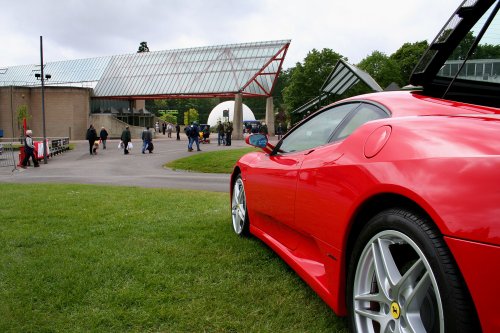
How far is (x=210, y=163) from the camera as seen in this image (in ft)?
64.1

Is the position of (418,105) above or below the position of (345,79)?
below

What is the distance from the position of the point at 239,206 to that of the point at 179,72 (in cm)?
4660

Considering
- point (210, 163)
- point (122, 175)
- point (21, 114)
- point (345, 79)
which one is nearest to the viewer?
point (122, 175)

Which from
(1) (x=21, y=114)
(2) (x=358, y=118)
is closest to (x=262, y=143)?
(2) (x=358, y=118)

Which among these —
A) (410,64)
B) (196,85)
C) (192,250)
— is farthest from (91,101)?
(192,250)

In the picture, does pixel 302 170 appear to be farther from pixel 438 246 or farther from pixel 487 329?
pixel 487 329

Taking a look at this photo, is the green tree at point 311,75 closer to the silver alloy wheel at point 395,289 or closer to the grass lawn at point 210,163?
the grass lawn at point 210,163

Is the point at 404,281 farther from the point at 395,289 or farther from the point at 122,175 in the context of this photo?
the point at 122,175

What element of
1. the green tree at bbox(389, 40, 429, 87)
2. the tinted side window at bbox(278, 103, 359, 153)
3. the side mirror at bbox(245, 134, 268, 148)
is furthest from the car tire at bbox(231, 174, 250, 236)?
the green tree at bbox(389, 40, 429, 87)

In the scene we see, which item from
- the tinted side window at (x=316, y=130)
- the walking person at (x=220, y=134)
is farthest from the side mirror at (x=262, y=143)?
the walking person at (x=220, y=134)

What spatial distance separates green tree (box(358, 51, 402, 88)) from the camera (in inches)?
2376

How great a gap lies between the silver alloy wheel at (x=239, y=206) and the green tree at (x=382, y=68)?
2282 inches

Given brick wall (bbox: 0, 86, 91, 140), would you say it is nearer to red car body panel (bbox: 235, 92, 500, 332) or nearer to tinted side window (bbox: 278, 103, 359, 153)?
tinted side window (bbox: 278, 103, 359, 153)

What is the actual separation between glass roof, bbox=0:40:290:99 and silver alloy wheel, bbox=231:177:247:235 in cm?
3941
